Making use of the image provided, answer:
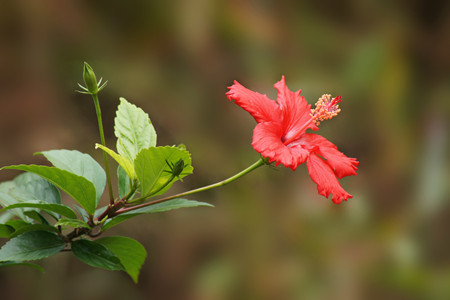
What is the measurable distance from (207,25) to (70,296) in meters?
1.06

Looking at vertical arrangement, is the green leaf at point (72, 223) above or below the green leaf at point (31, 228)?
above

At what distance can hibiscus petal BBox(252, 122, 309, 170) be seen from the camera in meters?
0.56

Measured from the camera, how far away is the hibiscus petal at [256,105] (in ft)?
1.98

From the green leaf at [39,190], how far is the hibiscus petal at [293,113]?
28cm

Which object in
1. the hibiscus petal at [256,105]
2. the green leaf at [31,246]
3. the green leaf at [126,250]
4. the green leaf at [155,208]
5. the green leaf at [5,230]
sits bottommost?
the green leaf at [126,250]

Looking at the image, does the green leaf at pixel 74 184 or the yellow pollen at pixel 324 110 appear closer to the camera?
the green leaf at pixel 74 184

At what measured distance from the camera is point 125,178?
0.62 m

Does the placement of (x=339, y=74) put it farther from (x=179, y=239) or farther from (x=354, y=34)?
(x=179, y=239)

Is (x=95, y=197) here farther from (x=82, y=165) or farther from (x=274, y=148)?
(x=274, y=148)

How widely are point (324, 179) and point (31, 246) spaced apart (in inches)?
12.7

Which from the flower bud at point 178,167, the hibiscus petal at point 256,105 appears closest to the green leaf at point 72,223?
the flower bud at point 178,167

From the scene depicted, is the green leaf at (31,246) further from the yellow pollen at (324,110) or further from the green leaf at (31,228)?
the yellow pollen at (324,110)

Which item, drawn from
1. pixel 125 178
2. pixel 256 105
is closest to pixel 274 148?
pixel 256 105

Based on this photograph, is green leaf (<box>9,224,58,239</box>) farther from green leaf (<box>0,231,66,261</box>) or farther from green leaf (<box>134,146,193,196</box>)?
green leaf (<box>134,146,193,196</box>)
